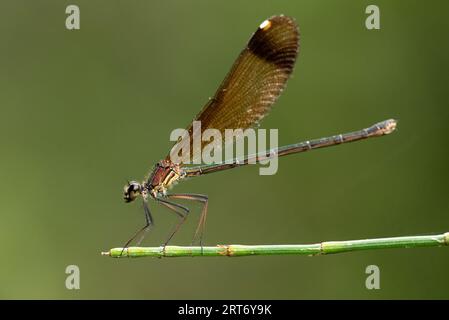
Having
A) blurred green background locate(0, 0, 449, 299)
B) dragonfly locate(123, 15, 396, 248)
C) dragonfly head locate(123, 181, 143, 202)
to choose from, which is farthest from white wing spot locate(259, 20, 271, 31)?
blurred green background locate(0, 0, 449, 299)

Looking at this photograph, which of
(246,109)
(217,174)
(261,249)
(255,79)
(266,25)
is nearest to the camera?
(261,249)

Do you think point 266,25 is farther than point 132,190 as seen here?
No

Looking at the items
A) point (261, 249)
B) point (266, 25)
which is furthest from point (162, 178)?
point (266, 25)

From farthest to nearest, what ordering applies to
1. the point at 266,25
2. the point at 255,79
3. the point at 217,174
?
the point at 217,174, the point at 255,79, the point at 266,25

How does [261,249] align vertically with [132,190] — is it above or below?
below

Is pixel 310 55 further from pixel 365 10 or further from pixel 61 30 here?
pixel 61 30

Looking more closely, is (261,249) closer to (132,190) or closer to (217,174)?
(132,190)

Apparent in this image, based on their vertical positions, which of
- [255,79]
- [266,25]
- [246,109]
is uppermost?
[266,25]
